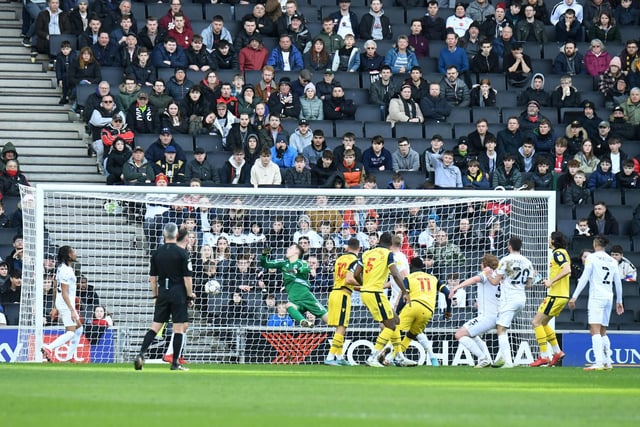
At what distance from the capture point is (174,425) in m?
9.15

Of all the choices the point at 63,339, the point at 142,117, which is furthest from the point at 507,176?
the point at 63,339

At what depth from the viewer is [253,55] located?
27.6 metres

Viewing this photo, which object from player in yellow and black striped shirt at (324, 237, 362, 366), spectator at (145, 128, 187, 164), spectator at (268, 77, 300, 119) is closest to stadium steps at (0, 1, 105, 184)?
spectator at (145, 128, 187, 164)

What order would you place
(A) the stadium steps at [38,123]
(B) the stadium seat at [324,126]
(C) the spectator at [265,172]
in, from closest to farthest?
(C) the spectator at [265,172] < (A) the stadium steps at [38,123] < (B) the stadium seat at [324,126]

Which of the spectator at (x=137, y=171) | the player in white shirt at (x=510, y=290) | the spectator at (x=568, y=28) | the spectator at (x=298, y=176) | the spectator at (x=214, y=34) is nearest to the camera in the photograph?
the player in white shirt at (x=510, y=290)

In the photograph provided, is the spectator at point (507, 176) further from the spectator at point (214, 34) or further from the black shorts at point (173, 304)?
the black shorts at point (173, 304)

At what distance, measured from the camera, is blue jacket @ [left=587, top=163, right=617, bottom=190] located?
26344 mm

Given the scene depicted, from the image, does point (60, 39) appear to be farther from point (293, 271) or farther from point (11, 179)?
point (293, 271)

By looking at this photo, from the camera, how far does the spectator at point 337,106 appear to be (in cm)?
2672

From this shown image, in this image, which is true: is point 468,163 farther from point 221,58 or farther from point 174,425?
point 174,425

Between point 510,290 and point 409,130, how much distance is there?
23.1 ft

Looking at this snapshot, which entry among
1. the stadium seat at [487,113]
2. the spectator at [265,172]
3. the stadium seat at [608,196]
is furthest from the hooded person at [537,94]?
the spectator at [265,172]

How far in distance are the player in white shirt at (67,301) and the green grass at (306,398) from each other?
259cm

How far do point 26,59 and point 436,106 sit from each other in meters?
8.73
